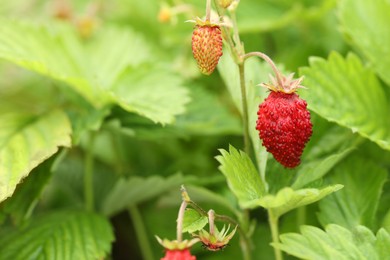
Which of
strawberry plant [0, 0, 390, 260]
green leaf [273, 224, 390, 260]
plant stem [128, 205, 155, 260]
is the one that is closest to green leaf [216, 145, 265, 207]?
strawberry plant [0, 0, 390, 260]

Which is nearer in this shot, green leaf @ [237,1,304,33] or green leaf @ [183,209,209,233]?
green leaf @ [183,209,209,233]

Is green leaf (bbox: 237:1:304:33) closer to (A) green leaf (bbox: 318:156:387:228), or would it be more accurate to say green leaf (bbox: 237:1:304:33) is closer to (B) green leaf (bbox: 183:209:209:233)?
(A) green leaf (bbox: 318:156:387:228)

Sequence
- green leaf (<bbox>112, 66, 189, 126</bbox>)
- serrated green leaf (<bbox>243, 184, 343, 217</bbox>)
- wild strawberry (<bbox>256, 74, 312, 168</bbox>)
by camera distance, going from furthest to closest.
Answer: green leaf (<bbox>112, 66, 189, 126</bbox>)
wild strawberry (<bbox>256, 74, 312, 168</bbox>)
serrated green leaf (<bbox>243, 184, 343, 217</bbox>)

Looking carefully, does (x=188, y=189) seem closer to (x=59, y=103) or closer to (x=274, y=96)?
(x=274, y=96)

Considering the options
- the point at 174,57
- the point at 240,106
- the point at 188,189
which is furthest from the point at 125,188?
the point at 174,57

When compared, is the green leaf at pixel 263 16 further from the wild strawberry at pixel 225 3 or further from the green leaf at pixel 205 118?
the wild strawberry at pixel 225 3
